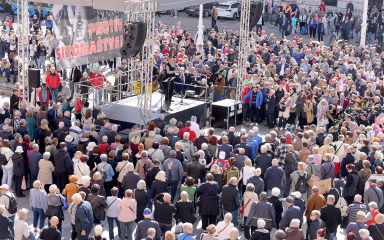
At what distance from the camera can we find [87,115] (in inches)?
727

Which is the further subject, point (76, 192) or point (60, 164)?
point (60, 164)

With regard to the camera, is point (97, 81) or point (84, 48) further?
point (97, 81)

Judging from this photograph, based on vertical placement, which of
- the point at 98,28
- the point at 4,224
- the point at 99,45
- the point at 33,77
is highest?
the point at 98,28

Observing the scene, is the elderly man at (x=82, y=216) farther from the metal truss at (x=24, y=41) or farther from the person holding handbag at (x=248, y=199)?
the metal truss at (x=24, y=41)

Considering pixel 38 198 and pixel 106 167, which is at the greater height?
pixel 106 167

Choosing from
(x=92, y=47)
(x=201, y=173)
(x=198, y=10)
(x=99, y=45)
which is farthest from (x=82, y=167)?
(x=198, y=10)

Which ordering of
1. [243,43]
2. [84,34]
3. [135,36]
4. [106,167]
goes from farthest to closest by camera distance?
1. [243,43]
2. [84,34]
3. [135,36]
4. [106,167]

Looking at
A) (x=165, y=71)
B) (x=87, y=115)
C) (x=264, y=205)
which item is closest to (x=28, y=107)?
(x=87, y=115)

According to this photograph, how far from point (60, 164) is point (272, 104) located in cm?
852

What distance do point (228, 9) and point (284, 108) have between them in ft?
64.9

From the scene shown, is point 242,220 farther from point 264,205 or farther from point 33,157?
point 33,157

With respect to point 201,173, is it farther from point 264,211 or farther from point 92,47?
point 92,47

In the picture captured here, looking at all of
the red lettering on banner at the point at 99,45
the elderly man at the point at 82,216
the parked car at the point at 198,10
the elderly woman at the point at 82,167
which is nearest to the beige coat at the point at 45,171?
the elderly woman at the point at 82,167

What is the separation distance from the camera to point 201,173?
14.8 metres
